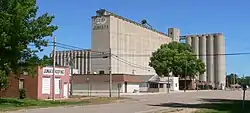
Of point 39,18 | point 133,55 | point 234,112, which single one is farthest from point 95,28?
point 234,112

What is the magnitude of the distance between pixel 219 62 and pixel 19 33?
466ft

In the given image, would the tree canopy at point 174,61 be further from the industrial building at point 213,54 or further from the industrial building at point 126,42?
the industrial building at point 213,54

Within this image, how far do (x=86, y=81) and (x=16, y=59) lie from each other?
164 ft

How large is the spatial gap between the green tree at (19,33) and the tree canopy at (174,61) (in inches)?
→ 3160

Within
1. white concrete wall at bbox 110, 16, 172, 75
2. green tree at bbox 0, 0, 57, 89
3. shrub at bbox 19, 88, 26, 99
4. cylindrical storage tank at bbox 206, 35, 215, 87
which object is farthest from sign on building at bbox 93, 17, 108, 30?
green tree at bbox 0, 0, 57, 89

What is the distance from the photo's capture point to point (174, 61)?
122 metres

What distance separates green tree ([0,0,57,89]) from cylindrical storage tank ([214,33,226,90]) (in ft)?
436

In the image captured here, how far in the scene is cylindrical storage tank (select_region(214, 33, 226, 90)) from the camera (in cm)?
16650

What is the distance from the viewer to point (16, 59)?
128ft

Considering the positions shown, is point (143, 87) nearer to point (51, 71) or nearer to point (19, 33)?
point (51, 71)

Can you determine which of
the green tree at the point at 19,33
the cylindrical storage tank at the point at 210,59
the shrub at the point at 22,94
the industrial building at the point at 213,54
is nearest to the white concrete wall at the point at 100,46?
the industrial building at the point at 213,54

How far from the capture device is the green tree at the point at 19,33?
120 feet

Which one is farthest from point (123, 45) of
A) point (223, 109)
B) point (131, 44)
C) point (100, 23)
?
point (223, 109)

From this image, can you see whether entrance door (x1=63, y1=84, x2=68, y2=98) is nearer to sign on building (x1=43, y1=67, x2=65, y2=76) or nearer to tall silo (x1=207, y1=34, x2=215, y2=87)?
sign on building (x1=43, y1=67, x2=65, y2=76)
